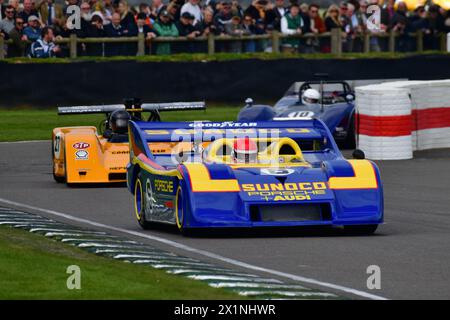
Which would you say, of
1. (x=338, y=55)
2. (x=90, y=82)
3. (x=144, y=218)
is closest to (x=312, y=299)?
(x=144, y=218)

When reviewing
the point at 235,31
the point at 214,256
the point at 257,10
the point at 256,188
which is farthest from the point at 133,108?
the point at 257,10

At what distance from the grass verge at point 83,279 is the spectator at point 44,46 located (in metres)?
16.9

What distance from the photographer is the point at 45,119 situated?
28.3 metres

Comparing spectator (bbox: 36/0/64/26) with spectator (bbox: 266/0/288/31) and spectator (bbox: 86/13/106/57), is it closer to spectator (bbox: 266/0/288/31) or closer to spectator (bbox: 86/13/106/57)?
spectator (bbox: 86/13/106/57)

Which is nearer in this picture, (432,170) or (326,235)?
(326,235)

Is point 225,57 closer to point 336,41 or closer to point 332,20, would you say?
point 336,41

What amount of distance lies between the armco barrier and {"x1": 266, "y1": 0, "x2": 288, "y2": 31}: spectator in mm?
9632

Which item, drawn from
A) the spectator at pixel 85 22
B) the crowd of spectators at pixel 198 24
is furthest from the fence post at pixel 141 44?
the spectator at pixel 85 22

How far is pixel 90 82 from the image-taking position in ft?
92.5

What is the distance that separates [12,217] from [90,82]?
47.6 feet

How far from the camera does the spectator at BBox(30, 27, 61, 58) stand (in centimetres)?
2803

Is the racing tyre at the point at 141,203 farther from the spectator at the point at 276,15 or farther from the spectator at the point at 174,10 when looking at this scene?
the spectator at the point at 276,15

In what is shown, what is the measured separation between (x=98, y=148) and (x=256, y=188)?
20.8 ft
